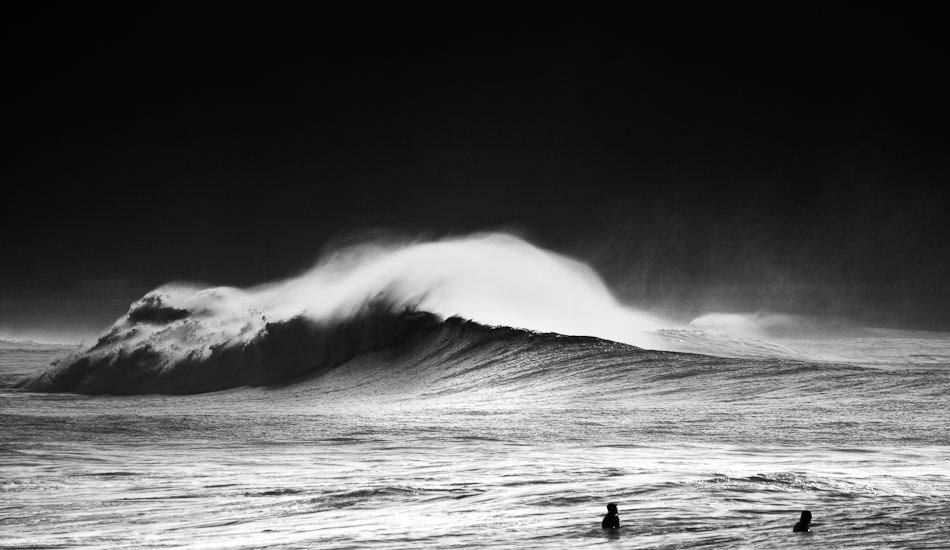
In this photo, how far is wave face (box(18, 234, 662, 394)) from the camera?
742 inches

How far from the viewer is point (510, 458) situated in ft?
28.3

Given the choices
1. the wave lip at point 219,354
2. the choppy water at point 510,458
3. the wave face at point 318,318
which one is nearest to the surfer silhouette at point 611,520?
the choppy water at point 510,458

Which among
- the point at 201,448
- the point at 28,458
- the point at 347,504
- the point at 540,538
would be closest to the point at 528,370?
the point at 201,448

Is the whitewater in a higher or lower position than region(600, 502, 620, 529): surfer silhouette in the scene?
higher

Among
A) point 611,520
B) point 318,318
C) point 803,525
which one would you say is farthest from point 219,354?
point 803,525

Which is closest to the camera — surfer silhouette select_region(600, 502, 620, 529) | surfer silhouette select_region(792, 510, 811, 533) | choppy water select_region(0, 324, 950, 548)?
surfer silhouette select_region(792, 510, 811, 533)

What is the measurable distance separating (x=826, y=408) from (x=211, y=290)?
14.9 meters

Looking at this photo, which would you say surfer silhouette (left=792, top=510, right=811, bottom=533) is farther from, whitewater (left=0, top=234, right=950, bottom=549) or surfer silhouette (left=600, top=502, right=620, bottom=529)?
surfer silhouette (left=600, top=502, right=620, bottom=529)

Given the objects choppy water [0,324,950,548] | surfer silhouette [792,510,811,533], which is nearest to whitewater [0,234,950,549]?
choppy water [0,324,950,548]

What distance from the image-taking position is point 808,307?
48.9m

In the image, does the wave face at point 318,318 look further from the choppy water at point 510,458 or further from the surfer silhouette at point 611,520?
the surfer silhouette at point 611,520

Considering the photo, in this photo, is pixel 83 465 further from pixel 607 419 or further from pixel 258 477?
pixel 607 419

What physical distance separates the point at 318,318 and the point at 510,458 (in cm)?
1201

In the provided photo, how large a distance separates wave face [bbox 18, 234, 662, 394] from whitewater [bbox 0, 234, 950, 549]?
0.07 meters
